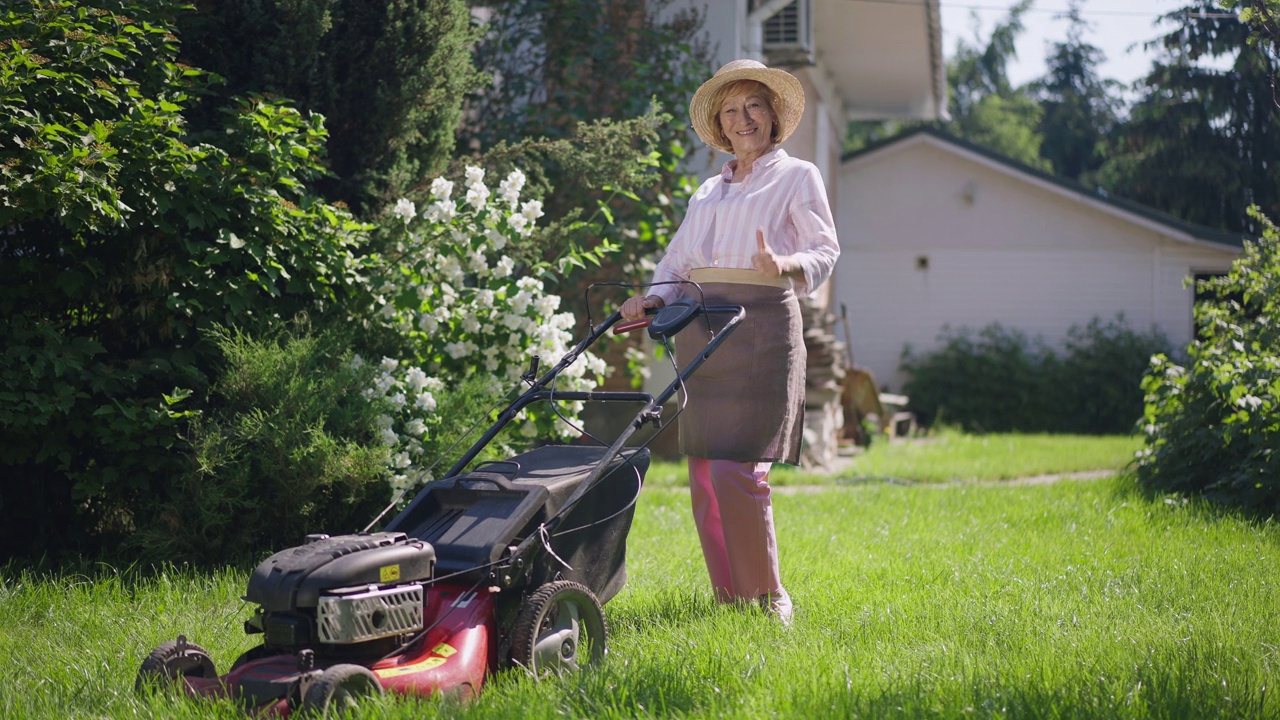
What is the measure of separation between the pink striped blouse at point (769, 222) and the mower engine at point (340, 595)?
5.03 feet

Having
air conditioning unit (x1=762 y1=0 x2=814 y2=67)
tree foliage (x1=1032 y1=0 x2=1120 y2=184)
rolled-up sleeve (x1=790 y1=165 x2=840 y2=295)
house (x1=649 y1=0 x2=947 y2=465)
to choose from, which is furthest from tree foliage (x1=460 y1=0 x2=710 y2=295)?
tree foliage (x1=1032 y1=0 x2=1120 y2=184)

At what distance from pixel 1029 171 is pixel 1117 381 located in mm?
3255

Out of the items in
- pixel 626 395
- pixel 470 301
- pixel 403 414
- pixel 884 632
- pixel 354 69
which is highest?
pixel 354 69

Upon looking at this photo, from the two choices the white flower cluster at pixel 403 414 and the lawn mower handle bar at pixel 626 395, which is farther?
the white flower cluster at pixel 403 414

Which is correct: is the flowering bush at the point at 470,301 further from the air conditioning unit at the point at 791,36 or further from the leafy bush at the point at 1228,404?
the air conditioning unit at the point at 791,36

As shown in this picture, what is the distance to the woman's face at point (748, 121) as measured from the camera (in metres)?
4.32

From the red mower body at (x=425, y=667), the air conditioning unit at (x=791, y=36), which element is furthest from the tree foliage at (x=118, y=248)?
the air conditioning unit at (x=791, y=36)

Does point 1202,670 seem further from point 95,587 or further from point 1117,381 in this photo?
point 1117,381

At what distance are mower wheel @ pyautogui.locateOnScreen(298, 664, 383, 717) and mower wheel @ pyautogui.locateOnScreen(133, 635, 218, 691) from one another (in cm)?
56

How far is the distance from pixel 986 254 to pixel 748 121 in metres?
13.7

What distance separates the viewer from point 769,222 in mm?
4176

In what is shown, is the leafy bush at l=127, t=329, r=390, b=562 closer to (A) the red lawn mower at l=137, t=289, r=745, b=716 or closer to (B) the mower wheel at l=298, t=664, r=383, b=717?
(A) the red lawn mower at l=137, t=289, r=745, b=716

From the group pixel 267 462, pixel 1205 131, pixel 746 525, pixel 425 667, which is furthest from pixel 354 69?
pixel 1205 131

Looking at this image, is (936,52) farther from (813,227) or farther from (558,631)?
(558,631)
